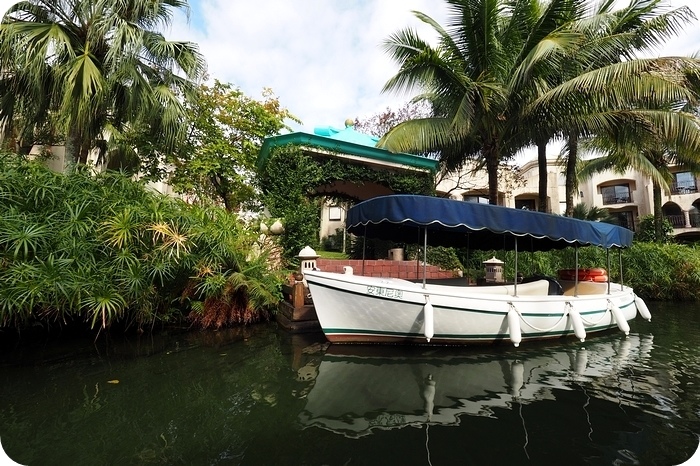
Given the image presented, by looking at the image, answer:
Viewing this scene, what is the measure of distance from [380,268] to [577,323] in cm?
489

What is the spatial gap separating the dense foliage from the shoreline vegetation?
18 millimetres

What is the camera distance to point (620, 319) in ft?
21.4

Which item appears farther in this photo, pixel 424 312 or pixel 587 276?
pixel 587 276

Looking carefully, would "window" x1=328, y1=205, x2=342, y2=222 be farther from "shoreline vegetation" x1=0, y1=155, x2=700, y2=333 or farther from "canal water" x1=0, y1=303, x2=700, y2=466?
"canal water" x1=0, y1=303, x2=700, y2=466

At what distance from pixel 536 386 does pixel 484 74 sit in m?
8.65

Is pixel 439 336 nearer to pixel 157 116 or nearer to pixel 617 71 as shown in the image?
pixel 617 71

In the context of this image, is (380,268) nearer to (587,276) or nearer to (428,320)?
(428,320)

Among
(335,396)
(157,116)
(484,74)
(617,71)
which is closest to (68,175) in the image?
(157,116)

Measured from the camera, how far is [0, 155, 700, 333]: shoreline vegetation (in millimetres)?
4922

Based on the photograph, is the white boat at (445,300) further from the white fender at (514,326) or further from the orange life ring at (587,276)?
the orange life ring at (587,276)

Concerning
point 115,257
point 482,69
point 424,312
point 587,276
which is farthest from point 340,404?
point 482,69

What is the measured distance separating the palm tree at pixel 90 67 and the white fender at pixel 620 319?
11.5 m

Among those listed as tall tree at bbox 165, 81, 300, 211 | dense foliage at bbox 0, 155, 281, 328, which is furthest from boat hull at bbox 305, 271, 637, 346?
tall tree at bbox 165, 81, 300, 211

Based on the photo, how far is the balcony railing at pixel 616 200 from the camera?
1070 inches
